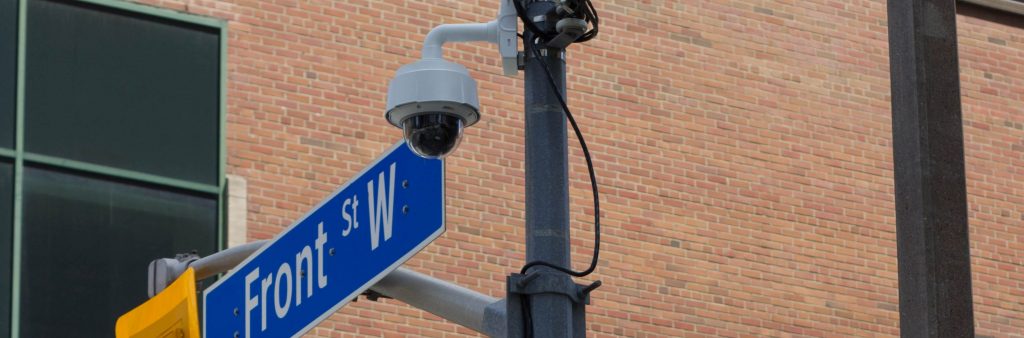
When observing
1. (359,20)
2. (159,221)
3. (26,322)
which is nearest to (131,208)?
(159,221)

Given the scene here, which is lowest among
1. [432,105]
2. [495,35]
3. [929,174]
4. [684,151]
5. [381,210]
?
[381,210]

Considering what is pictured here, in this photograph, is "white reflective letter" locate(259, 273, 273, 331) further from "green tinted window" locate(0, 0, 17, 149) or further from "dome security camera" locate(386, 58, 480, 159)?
"green tinted window" locate(0, 0, 17, 149)

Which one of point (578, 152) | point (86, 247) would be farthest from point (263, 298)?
point (578, 152)

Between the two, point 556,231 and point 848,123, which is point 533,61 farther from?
point 848,123

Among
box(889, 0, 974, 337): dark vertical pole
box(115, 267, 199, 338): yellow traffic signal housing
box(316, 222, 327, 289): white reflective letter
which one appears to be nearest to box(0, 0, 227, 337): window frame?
box(889, 0, 974, 337): dark vertical pole

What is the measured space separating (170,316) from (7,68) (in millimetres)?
8498

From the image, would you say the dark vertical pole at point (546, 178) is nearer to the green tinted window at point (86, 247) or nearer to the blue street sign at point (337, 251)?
the blue street sign at point (337, 251)

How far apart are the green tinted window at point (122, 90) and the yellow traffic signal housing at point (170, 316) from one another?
795 cm

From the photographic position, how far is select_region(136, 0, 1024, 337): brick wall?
15.6 metres

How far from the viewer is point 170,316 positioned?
21.2 ft

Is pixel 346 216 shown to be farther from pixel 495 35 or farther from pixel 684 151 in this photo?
pixel 684 151

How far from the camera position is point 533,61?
241 inches

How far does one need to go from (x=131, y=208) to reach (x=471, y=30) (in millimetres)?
8770

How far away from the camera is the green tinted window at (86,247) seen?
557 inches
